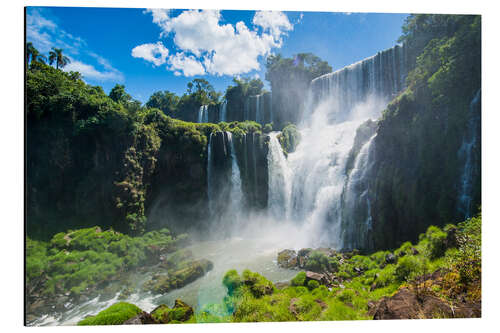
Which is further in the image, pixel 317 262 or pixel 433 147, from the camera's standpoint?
pixel 317 262

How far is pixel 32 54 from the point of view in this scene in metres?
4.09

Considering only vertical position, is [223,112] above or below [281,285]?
above

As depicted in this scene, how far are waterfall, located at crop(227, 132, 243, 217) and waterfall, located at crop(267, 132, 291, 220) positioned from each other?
163 cm

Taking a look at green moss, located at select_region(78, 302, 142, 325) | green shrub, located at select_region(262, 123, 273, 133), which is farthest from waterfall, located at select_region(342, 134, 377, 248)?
green shrub, located at select_region(262, 123, 273, 133)

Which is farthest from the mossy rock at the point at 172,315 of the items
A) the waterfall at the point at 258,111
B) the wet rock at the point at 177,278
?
the waterfall at the point at 258,111

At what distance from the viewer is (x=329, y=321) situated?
3.24 m

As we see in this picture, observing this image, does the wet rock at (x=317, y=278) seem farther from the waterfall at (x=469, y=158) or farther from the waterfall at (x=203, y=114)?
the waterfall at (x=203, y=114)

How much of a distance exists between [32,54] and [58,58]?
399 millimetres

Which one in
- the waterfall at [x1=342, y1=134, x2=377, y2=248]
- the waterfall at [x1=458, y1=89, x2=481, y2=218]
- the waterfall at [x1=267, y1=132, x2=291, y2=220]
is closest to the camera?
the waterfall at [x1=458, y1=89, x2=481, y2=218]

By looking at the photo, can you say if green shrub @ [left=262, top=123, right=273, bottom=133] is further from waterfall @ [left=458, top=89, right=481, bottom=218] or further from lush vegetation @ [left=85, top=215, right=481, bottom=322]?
lush vegetation @ [left=85, top=215, right=481, bottom=322]

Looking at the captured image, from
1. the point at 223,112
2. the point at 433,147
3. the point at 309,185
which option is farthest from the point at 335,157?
the point at 223,112

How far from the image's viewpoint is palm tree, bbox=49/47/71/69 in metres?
4.09

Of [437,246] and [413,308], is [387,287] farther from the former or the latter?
[437,246]

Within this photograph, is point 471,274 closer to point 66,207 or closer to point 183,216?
point 183,216
